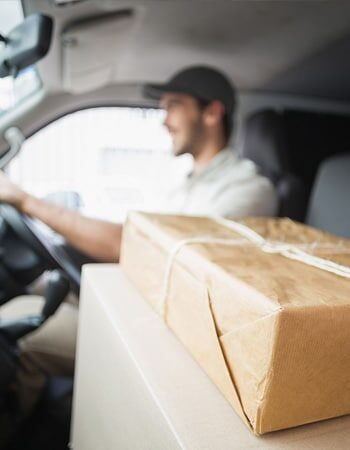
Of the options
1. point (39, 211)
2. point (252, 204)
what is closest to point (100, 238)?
point (39, 211)

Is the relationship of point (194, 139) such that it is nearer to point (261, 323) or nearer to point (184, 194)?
point (184, 194)

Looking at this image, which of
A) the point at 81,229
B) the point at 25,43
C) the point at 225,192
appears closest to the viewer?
the point at 25,43

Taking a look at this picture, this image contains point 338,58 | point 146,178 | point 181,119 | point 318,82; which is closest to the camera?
point 338,58

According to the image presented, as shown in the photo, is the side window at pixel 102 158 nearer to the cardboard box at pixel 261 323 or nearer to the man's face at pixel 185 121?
the man's face at pixel 185 121

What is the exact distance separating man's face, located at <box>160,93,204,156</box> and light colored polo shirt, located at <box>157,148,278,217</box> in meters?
0.11

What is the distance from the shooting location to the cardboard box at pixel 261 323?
1.04 feet

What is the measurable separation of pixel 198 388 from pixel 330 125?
165 cm

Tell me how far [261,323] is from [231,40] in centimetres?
116

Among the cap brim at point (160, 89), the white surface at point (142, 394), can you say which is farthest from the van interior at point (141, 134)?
the cap brim at point (160, 89)

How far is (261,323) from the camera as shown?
1.05ft

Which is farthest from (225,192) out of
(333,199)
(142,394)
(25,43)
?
(142,394)

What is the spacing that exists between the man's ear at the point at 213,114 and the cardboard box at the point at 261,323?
978 millimetres

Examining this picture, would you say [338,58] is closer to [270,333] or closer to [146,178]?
[146,178]

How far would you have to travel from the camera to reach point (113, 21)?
1.04 metres
